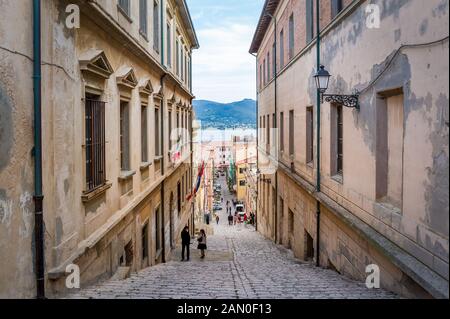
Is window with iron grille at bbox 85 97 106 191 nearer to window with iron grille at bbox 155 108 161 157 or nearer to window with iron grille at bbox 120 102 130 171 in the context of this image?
window with iron grille at bbox 120 102 130 171

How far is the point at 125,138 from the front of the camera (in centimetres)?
1130

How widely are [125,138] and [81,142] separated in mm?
3593

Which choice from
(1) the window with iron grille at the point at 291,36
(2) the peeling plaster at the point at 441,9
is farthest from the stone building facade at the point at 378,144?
(1) the window with iron grille at the point at 291,36

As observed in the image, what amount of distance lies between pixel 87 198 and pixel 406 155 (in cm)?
484

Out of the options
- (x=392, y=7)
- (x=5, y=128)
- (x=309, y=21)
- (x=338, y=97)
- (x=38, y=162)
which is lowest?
(x=38, y=162)

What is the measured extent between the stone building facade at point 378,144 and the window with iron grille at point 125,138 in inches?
182

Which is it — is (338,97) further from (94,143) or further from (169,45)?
(169,45)

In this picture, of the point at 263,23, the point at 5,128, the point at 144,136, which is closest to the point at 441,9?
the point at 5,128

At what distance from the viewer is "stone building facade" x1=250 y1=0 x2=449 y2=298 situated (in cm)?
560

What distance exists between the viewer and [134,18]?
11.7 metres

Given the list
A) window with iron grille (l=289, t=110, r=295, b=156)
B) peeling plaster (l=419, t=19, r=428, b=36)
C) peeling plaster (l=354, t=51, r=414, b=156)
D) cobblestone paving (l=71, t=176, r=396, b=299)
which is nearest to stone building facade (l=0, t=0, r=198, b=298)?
cobblestone paving (l=71, t=176, r=396, b=299)

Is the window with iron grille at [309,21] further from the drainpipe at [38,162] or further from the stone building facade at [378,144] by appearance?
the drainpipe at [38,162]

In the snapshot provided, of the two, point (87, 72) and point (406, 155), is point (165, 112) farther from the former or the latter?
point (406, 155)
